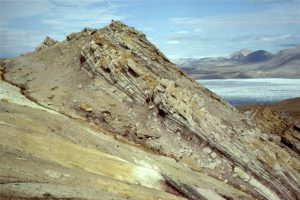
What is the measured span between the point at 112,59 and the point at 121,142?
842 cm

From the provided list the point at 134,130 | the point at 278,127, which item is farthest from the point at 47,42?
the point at 278,127

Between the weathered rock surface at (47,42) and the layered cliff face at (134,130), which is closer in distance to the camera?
the layered cliff face at (134,130)

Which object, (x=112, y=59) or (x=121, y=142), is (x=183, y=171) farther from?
(x=112, y=59)

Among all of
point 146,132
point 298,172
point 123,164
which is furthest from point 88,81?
point 298,172

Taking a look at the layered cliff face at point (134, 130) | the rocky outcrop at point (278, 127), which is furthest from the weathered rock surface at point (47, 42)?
the rocky outcrop at point (278, 127)

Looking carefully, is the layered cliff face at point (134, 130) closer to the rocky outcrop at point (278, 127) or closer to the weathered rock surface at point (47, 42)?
the rocky outcrop at point (278, 127)

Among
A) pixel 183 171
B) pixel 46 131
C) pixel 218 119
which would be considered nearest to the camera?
pixel 46 131

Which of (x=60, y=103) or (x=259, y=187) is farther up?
(x=60, y=103)

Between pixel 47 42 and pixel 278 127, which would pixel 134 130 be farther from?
pixel 47 42

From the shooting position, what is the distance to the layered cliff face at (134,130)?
27.0 m

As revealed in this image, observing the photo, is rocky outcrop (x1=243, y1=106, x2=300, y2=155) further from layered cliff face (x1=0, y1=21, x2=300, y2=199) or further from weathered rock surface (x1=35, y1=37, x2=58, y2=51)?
weathered rock surface (x1=35, y1=37, x2=58, y2=51)

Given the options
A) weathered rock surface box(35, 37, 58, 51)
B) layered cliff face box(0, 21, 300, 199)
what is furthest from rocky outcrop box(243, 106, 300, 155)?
weathered rock surface box(35, 37, 58, 51)

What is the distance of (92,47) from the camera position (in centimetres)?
4147

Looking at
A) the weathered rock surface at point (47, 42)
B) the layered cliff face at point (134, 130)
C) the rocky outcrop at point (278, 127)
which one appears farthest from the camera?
the weathered rock surface at point (47, 42)
